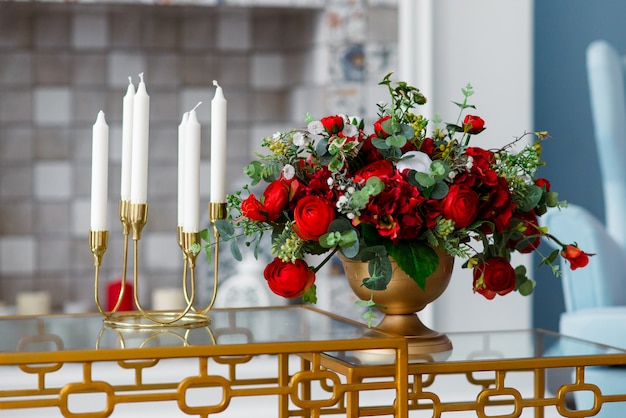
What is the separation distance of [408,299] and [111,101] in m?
1.77

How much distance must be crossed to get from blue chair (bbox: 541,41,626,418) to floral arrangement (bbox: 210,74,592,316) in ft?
0.76

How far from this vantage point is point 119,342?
1.16 m

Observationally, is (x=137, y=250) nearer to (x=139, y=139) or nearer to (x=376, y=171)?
(x=139, y=139)

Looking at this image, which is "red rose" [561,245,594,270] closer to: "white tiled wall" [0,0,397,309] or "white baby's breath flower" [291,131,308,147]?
"white baby's breath flower" [291,131,308,147]

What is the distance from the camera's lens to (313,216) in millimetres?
1181

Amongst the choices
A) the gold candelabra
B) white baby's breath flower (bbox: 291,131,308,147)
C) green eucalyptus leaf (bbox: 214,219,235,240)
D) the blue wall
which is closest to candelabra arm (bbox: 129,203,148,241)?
the gold candelabra

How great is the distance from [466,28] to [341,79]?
0.39 meters

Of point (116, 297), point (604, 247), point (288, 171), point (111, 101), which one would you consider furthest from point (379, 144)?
point (111, 101)

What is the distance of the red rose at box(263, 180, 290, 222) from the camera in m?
1.23

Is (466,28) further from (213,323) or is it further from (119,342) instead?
(119,342)

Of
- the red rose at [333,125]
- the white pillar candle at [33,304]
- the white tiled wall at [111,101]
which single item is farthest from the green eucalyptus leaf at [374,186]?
the white pillar candle at [33,304]

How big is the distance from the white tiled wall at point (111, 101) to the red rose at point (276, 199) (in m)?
1.47

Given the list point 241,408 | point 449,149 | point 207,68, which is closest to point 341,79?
point 207,68

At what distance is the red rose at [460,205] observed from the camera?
1197 mm
